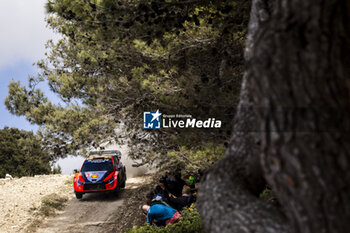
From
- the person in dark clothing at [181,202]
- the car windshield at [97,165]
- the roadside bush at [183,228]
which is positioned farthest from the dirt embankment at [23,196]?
the roadside bush at [183,228]

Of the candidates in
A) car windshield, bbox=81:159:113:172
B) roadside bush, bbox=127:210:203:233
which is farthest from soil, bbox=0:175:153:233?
roadside bush, bbox=127:210:203:233

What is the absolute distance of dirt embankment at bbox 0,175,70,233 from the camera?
39.5 feet

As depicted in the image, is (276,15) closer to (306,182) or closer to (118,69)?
(306,182)


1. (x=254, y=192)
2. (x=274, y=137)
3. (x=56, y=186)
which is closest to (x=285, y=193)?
(x=274, y=137)

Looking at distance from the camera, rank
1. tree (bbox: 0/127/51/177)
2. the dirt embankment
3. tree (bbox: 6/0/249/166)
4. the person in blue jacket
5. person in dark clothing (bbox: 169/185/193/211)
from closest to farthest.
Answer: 1. tree (bbox: 6/0/249/166)
2. the person in blue jacket
3. person in dark clothing (bbox: 169/185/193/211)
4. the dirt embankment
5. tree (bbox: 0/127/51/177)

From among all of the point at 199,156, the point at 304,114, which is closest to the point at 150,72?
the point at 199,156

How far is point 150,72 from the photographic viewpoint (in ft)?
35.3

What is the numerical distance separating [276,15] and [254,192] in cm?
166

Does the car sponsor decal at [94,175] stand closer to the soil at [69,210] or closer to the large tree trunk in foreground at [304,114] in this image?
the soil at [69,210]

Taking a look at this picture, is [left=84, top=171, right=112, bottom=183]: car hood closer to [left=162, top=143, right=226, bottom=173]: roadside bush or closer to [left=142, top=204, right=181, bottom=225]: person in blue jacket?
[left=162, top=143, right=226, bottom=173]: roadside bush

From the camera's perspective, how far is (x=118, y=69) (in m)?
13.3

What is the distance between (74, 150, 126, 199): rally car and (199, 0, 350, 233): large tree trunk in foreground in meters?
12.5

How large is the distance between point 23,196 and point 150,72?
29.9ft

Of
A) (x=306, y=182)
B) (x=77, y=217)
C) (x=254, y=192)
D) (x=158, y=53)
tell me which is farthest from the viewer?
(x=77, y=217)
